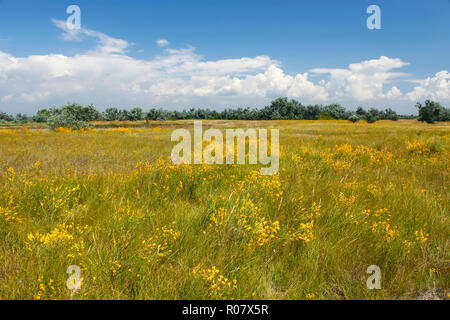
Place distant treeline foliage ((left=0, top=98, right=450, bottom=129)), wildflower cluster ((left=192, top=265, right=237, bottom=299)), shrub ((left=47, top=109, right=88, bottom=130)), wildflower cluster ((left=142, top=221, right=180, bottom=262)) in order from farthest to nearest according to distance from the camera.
→ distant treeline foliage ((left=0, top=98, right=450, bottom=129)) < shrub ((left=47, top=109, right=88, bottom=130)) < wildflower cluster ((left=142, top=221, right=180, bottom=262)) < wildflower cluster ((left=192, top=265, right=237, bottom=299))

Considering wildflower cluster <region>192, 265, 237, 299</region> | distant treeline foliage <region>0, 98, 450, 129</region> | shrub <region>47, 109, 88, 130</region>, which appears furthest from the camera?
distant treeline foliage <region>0, 98, 450, 129</region>

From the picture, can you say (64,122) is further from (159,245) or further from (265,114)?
(265,114)

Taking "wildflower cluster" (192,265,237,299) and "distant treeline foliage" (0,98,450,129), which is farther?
"distant treeline foliage" (0,98,450,129)

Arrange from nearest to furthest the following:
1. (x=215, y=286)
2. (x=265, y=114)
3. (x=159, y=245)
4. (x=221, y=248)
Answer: (x=215, y=286)
(x=159, y=245)
(x=221, y=248)
(x=265, y=114)

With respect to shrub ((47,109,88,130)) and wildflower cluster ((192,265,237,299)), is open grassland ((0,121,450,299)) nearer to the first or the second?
wildflower cluster ((192,265,237,299))

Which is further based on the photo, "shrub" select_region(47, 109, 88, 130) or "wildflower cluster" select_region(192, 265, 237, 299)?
"shrub" select_region(47, 109, 88, 130)

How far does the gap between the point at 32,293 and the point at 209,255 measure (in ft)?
4.49

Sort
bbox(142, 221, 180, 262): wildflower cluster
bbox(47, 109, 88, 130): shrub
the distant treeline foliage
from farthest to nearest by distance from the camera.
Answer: the distant treeline foliage
bbox(47, 109, 88, 130): shrub
bbox(142, 221, 180, 262): wildflower cluster

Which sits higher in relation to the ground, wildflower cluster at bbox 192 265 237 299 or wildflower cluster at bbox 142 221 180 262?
wildflower cluster at bbox 142 221 180 262

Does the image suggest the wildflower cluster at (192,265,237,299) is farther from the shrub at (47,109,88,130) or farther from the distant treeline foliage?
the distant treeline foliage

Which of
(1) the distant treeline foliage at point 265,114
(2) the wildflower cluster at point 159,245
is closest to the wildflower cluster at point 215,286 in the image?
(2) the wildflower cluster at point 159,245

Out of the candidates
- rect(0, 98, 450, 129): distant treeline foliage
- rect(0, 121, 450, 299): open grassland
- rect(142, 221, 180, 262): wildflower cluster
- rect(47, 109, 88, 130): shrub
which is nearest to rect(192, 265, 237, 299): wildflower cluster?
rect(0, 121, 450, 299): open grassland

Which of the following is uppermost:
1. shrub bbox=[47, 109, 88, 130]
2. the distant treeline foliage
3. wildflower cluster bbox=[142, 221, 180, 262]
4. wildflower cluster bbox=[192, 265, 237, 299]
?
the distant treeline foliage

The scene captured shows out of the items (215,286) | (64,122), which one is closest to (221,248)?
(215,286)
